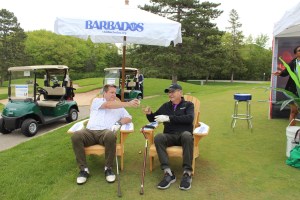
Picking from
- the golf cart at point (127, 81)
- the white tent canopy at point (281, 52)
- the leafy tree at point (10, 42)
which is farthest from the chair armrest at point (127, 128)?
the leafy tree at point (10, 42)

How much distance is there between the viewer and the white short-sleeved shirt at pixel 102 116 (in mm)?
4117

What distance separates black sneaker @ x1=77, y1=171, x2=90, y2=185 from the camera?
11.7 ft

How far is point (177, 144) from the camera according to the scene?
3869 mm

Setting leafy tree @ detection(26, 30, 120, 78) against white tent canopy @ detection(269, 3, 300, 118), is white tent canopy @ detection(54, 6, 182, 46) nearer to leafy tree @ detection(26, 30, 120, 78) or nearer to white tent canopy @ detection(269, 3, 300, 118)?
white tent canopy @ detection(269, 3, 300, 118)

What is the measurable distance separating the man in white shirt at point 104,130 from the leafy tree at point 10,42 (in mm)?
35359

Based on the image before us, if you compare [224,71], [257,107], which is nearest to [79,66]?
[224,71]

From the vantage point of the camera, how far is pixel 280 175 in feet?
12.5

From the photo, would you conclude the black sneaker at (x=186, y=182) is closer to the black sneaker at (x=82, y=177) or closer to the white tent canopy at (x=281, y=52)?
the black sneaker at (x=82, y=177)

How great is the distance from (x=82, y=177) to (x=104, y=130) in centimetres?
71

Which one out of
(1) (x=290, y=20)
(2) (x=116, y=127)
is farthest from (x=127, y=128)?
(1) (x=290, y=20)

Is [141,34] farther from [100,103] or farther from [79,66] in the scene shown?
[79,66]

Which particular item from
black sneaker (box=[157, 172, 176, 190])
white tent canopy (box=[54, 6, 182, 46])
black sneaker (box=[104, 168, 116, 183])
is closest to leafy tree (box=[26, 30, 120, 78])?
white tent canopy (box=[54, 6, 182, 46])

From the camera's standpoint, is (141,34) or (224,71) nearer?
(141,34)

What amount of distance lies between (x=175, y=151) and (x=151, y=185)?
0.53 metres
